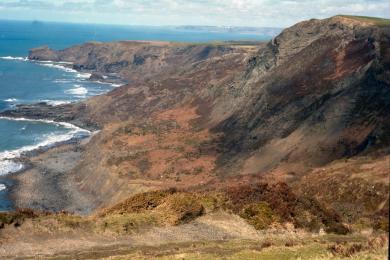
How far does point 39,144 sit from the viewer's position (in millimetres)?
109938

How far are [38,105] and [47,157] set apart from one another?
2015 inches

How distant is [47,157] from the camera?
327 ft

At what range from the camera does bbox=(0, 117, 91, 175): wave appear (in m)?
92.8

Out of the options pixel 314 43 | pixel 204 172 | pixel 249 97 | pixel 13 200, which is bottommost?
pixel 13 200

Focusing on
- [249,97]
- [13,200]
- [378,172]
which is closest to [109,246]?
[378,172]

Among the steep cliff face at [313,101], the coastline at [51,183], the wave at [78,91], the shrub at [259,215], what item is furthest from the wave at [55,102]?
the shrub at [259,215]

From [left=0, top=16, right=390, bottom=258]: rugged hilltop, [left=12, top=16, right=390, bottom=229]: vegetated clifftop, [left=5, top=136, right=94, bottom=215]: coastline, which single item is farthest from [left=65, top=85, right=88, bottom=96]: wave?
[left=5, top=136, right=94, bottom=215]: coastline

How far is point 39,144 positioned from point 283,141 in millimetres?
58083

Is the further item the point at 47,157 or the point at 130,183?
the point at 47,157

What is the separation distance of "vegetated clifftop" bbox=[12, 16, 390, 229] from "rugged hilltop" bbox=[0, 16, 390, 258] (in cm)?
22

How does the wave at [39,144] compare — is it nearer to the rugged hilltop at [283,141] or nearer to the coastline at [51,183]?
the coastline at [51,183]

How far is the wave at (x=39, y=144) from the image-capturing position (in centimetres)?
9281

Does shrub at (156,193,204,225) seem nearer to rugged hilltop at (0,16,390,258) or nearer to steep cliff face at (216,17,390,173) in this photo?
rugged hilltop at (0,16,390,258)

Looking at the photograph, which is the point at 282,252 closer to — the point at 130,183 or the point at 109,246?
the point at 109,246
